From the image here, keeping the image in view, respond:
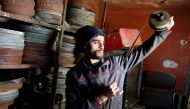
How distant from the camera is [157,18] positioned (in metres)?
1.91

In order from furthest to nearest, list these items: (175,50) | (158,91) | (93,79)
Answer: (175,50), (158,91), (93,79)

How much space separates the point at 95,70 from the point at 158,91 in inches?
106

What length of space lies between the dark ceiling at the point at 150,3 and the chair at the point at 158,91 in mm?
1318

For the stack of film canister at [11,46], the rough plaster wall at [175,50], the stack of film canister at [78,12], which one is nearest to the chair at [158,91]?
the rough plaster wall at [175,50]

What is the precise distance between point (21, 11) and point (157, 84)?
2.95 m

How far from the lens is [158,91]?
14.1ft

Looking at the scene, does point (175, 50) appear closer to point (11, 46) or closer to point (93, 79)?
point (93, 79)

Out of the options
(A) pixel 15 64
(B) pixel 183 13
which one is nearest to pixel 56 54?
(A) pixel 15 64

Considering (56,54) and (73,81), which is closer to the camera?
(73,81)

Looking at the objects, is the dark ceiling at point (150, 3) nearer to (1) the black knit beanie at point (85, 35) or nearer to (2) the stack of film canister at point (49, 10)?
(2) the stack of film canister at point (49, 10)

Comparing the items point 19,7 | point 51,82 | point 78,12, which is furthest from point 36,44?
point 78,12

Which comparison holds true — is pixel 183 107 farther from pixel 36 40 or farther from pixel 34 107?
pixel 36 40

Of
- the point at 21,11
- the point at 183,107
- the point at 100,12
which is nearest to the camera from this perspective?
the point at 21,11

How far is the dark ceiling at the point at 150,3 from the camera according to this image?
13.9 ft
